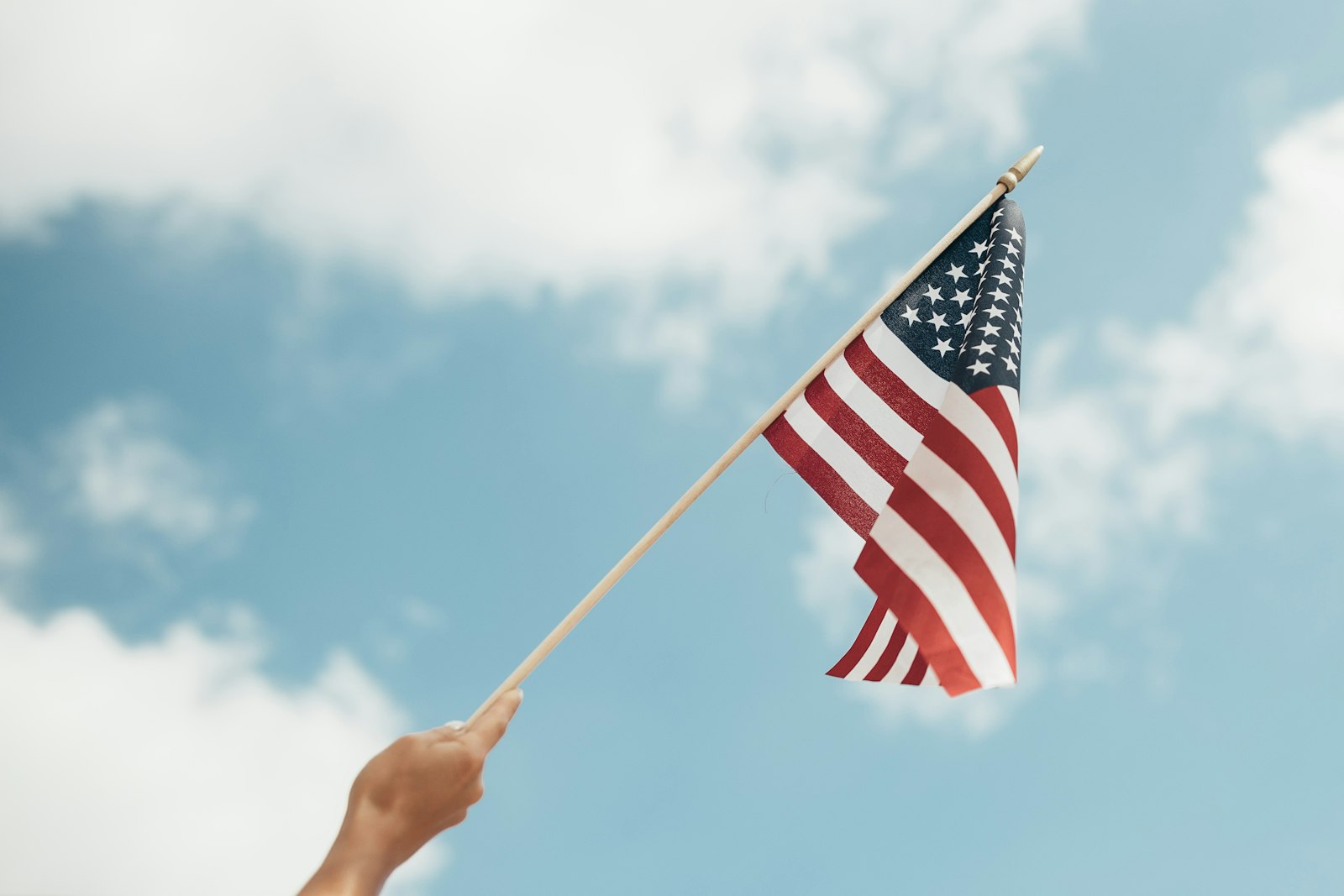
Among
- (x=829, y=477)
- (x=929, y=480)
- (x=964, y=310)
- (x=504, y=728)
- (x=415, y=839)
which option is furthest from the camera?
(x=964, y=310)

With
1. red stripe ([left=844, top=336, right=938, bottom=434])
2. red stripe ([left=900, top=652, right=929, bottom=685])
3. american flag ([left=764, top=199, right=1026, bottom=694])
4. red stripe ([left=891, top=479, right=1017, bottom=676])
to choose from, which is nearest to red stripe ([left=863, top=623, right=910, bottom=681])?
american flag ([left=764, top=199, right=1026, bottom=694])

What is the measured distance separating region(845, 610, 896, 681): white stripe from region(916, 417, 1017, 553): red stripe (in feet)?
3.22

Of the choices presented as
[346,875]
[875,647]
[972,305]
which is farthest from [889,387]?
[346,875]

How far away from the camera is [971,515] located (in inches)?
269

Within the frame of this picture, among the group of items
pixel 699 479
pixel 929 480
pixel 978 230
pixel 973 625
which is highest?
pixel 978 230

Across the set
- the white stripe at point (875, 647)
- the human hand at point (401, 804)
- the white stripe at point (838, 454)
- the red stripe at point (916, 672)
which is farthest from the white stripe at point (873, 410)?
the human hand at point (401, 804)

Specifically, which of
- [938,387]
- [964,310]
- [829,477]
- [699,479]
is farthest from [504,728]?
[964,310]

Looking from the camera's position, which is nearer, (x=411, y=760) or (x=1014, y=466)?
(x=411, y=760)

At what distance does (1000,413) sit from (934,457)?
0.60 meters

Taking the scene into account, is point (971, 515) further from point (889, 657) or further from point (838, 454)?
point (838, 454)

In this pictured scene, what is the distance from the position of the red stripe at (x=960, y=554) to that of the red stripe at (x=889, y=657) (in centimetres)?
64

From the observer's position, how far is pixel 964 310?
888 centimetres

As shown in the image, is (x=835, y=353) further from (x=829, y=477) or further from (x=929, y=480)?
(x=929, y=480)

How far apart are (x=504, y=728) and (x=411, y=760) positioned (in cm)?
60
